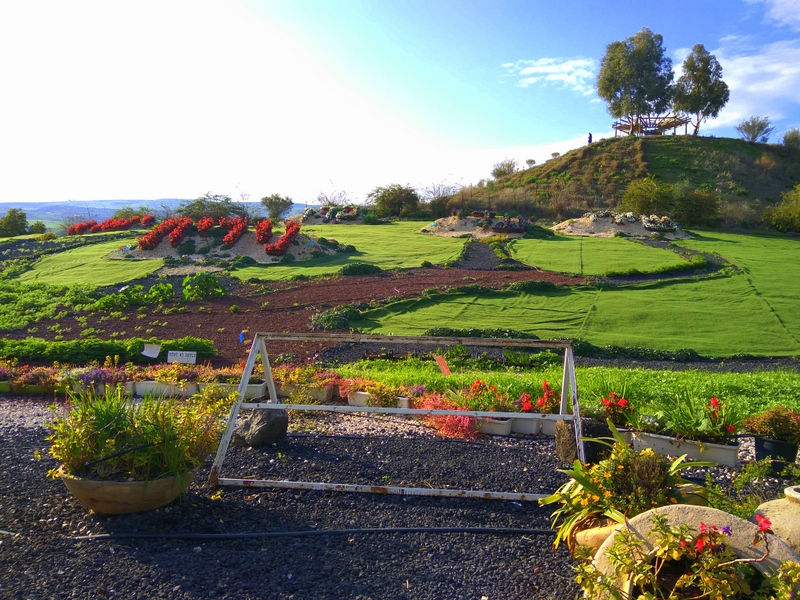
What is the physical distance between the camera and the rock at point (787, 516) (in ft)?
8.20

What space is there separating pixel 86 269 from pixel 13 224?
16366 millimetres

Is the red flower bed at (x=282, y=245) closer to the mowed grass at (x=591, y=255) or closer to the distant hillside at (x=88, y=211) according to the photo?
the mowed grass at (x=591, y=255)

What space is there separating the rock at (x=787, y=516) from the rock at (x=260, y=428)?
311cm

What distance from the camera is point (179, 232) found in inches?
819

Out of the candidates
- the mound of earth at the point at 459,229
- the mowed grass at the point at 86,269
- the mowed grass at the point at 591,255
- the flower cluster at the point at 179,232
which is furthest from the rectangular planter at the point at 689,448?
the mound of earth at the point at 459,229

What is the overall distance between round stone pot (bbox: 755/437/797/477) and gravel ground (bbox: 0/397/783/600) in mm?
213

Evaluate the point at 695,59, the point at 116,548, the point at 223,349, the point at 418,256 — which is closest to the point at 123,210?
the point at 418,256

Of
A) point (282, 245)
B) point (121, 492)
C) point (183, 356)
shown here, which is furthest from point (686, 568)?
point (282, 245)

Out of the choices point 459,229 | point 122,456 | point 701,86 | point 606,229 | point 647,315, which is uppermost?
point 701,86

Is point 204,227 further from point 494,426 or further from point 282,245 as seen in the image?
point 494,426

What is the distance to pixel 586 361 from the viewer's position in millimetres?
9344

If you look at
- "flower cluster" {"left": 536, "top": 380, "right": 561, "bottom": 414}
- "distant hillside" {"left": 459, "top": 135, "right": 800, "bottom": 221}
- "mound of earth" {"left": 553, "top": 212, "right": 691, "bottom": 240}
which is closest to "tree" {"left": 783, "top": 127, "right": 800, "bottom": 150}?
"distant hillside" {"left": 459, "top": 135, "right": 800, "bottom": 221}

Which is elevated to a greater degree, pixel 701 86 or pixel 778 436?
pixel 701 86

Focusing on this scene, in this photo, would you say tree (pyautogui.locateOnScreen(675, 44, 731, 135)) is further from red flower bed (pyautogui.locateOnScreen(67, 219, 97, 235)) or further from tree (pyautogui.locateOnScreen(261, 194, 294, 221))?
red flower bed (pyautogui.locateOnScreen(67, 219, 97, 235))
